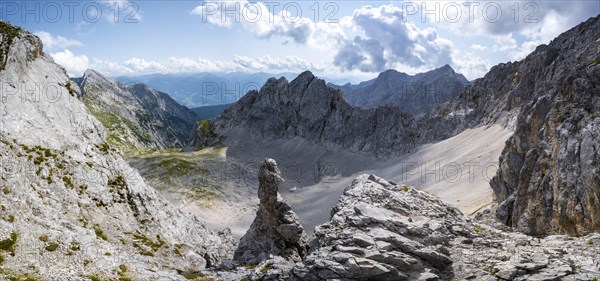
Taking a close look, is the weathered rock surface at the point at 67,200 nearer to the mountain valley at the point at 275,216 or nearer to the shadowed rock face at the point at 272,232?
the mountain valley at the point at 275,216

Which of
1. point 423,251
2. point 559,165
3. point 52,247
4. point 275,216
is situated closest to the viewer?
point 423,251

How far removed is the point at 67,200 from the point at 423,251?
2948 cm

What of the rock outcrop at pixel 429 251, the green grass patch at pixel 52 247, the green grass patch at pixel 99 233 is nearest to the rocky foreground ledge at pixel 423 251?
the rock outcrop at pixel 429 251

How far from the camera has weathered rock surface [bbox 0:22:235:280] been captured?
26.0 metres

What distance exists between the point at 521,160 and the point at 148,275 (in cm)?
6413

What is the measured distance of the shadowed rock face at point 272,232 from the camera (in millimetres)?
37938

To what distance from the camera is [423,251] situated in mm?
20422

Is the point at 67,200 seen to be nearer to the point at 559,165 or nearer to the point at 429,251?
the point at 429,251

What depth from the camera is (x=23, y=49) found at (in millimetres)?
39156

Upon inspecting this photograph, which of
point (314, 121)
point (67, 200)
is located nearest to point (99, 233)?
point (67, 200)

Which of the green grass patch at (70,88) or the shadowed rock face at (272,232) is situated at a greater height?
the green grass patch at (70,88)

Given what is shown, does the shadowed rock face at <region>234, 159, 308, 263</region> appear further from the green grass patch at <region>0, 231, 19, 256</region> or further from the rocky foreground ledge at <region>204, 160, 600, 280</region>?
the green grass patch at <region>0, 231, 19, 256</region>

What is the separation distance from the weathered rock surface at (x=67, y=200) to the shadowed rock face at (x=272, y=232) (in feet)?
15.2

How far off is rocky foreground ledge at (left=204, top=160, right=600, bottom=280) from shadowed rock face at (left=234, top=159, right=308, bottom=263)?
11.5 metres
